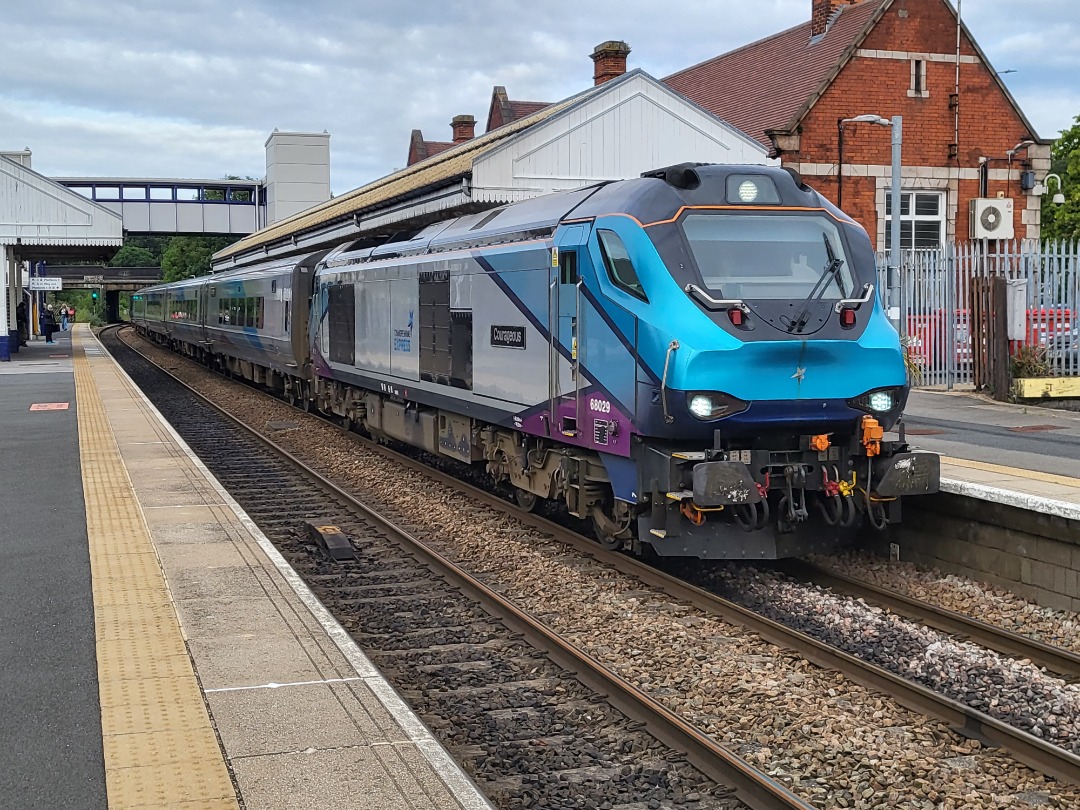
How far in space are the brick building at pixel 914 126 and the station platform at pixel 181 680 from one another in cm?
2171

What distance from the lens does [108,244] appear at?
36.5 metres

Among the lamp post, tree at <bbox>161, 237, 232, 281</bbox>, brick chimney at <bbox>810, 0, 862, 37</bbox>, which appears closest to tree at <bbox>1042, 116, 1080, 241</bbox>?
brick chimney at <bbox>810, 0, 862, 37</bbox>

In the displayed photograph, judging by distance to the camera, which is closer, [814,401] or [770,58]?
[814,401]

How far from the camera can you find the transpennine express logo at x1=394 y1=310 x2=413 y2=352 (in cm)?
1431

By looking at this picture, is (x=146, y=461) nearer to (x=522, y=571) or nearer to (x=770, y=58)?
(x=522, y=571)

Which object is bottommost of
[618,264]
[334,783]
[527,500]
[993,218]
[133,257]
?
[334,783]

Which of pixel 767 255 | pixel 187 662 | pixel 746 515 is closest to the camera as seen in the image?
pixel 187 662

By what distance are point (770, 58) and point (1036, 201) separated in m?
9.10

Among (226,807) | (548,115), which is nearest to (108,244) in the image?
(548,115)

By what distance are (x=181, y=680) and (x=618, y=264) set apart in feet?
14.6

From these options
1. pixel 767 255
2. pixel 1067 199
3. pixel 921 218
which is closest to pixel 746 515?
pixel 767 255

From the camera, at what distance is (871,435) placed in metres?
8.74

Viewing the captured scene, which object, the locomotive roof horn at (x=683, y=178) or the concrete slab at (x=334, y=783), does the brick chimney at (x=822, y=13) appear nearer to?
the locomotive roof horn at (x=683, y=178)

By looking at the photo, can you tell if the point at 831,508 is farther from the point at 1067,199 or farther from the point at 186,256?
the point at 186,256
